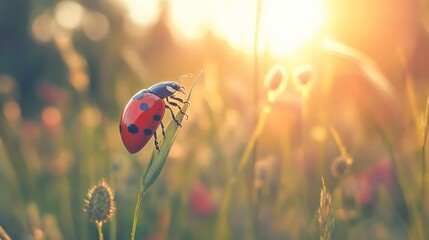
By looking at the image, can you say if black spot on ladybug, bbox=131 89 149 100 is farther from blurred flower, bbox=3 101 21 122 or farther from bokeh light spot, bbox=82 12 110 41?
bokeh light spot, bbox=82 12 110 41

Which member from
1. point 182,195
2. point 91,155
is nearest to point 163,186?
point 91,155

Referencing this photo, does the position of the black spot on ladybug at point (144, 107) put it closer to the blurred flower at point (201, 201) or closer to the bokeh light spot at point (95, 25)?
the blurred flower at point (201, 201)

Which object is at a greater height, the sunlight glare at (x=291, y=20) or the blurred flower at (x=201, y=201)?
the sunlight glare at (x=291, y=20)

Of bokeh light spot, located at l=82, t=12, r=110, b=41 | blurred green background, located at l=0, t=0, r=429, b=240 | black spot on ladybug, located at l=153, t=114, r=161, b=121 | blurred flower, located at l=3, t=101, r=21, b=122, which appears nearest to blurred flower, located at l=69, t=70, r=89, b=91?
blurred green background, located at l=0, t=0, r=429, b=240

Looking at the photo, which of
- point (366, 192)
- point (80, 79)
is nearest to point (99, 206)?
point (80, 79)

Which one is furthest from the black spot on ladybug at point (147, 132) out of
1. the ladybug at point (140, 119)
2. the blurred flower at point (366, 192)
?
the blurred flower at point (366, 192)

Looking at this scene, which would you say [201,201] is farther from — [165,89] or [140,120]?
[140,120]
